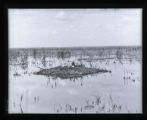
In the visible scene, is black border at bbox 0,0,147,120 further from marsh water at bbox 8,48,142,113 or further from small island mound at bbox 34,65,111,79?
small island mound at bbox 34,65,111,79

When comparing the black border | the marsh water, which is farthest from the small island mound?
the black border

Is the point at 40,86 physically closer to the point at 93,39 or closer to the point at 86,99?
the point at 86,99

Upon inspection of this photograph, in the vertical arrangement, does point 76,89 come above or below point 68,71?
below

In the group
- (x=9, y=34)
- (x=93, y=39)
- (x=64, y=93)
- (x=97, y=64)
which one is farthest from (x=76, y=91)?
(x=9, y=34)
